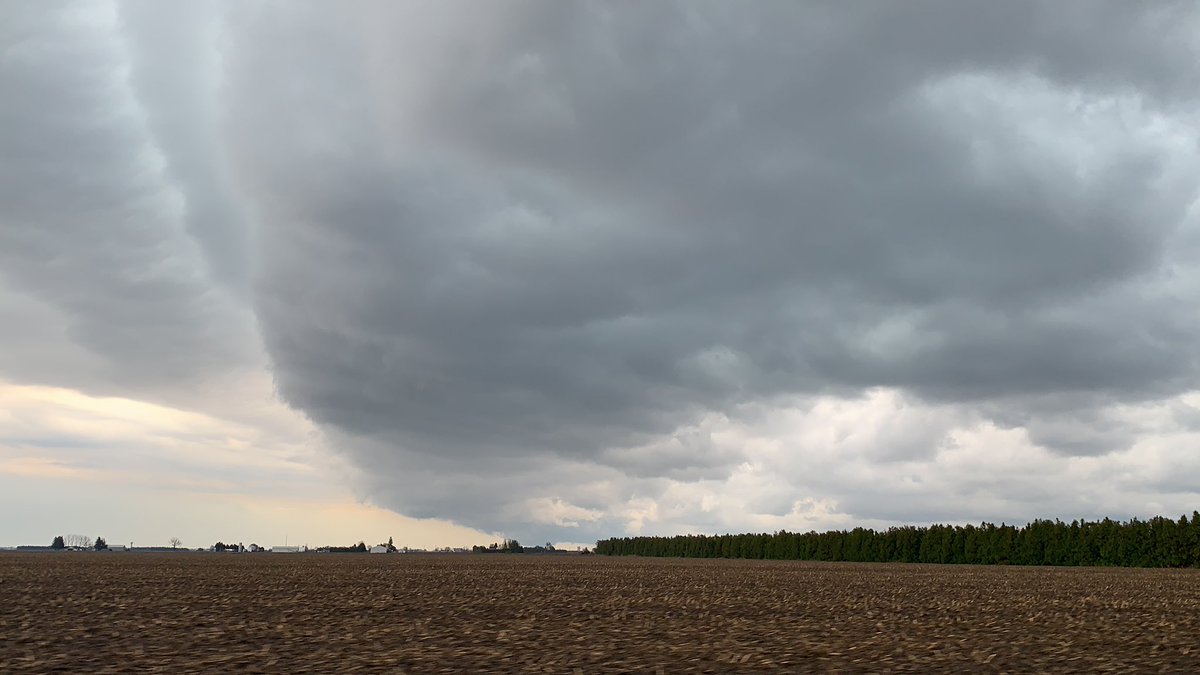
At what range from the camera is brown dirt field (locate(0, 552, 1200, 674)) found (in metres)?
16.5

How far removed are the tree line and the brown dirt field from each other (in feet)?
191

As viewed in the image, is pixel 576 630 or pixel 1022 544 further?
pixel 1022 544

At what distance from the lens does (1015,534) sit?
102938 millimetres

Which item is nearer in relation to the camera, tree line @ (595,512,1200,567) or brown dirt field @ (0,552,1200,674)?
brown dirt field @ (0,552,1200,674)

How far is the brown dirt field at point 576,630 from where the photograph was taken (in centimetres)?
1652

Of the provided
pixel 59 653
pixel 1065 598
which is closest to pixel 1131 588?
pixel 1065 598

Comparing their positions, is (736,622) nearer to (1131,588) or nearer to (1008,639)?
(1008,639)

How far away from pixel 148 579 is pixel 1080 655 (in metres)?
39.3

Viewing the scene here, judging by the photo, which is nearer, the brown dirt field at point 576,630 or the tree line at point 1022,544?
the brown dirt field at point 576,630

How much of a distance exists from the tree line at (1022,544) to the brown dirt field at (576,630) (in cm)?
5811

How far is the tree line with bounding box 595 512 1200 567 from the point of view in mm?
87188

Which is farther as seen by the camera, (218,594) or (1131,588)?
(1131,588)

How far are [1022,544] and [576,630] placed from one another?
93.7 meters

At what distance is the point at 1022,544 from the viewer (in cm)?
10162
